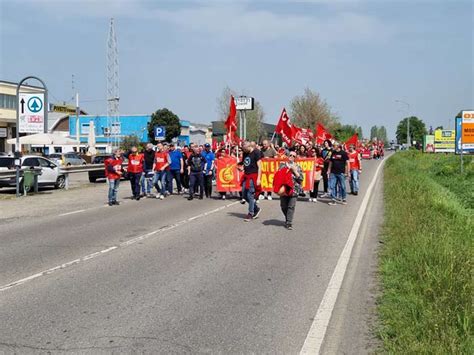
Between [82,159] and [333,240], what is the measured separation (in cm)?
3964

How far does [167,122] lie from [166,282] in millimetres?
82474

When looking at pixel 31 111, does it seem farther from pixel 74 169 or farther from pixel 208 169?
pixel 208 169

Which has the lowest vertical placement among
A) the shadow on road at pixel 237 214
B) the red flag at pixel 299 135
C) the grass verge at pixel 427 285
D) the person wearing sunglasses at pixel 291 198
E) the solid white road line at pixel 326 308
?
the solid white road line at pixel 326 308

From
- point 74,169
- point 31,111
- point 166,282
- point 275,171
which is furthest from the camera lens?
point 74,169

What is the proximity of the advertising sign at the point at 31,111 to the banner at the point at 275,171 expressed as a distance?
9.49 meters

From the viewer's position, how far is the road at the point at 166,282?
5.28 meters

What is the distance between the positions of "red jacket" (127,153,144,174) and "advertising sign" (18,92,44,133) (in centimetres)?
576

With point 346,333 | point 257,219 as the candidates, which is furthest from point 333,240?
point 346,333

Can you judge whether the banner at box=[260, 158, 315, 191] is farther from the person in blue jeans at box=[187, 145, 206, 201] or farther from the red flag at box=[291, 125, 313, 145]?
the red flag at box=[291, 125, 313, 145]

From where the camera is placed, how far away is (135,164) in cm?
1866

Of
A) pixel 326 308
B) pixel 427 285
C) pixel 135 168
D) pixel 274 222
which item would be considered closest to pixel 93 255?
pixel 326 308

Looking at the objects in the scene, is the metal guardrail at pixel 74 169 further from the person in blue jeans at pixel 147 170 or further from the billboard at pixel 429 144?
the billboard at pixel 429 144

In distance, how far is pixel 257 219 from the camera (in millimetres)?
13828

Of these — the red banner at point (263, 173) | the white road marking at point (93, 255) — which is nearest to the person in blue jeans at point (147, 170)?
the red banner at point (263, 173)
